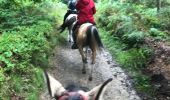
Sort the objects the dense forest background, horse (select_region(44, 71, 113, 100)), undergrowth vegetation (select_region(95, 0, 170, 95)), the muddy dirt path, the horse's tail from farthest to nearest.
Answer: undergrowth vegetation (select_region(95, 0, 170, 95)) → the horse's tail → the muddy dirt path → the dense forest background → horse (select_region(44, 71, 113, 100))

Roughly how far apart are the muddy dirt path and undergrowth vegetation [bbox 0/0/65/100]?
47 cm

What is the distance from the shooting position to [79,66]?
10555mm

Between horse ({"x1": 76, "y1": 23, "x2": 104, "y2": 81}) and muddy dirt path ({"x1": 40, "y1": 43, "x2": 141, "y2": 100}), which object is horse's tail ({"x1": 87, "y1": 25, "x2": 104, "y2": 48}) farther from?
muddy dirt path ({"x1": 40, "y1": 43, "x2": 141, "y2": 100})

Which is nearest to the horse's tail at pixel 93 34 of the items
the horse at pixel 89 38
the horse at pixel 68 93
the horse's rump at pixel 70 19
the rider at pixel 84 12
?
the horse at pixel 89 38

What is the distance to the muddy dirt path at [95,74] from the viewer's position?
28.6 feet

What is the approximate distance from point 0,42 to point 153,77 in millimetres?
4323

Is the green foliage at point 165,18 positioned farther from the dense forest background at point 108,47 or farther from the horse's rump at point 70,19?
the horse's rump at point 70,19

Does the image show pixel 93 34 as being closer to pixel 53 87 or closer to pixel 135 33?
pixel 135 33

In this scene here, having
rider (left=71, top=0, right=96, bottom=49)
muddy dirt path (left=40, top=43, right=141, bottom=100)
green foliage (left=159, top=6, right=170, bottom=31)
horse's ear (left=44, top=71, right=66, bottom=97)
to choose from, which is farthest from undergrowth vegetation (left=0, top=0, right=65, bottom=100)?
green foliage (left=159, top=6, right=170, bottom=31)

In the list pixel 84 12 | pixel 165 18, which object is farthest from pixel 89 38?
pixel 165 18

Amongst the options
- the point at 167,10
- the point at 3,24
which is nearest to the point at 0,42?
the point at 3,24

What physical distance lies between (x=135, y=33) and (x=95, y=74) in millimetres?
3020

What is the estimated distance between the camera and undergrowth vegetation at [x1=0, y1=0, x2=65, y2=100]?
21.8 feet

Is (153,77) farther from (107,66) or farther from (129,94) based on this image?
(107,66)
